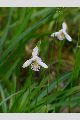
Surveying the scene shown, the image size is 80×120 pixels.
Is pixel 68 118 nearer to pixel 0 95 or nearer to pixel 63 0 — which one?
pixel 0 95

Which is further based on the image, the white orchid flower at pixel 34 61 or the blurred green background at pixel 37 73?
the blurred green background at pixel 37 73

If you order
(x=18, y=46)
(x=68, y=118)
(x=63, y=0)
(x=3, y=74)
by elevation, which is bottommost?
(x=68, y=118)

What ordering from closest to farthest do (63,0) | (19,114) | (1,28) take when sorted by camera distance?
(19,114), (63,0), (1,28)

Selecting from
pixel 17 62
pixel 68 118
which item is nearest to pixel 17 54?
pixel 17 62

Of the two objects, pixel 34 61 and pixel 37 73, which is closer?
pixel 34 61

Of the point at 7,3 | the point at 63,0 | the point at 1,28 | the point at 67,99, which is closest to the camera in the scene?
the point at 67,99

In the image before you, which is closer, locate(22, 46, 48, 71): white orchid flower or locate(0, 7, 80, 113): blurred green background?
locate(22, 46, 48, 71): white orchid flower

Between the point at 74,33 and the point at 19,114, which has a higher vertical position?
the point at 74,33

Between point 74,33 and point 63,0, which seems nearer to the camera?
point 63,0
